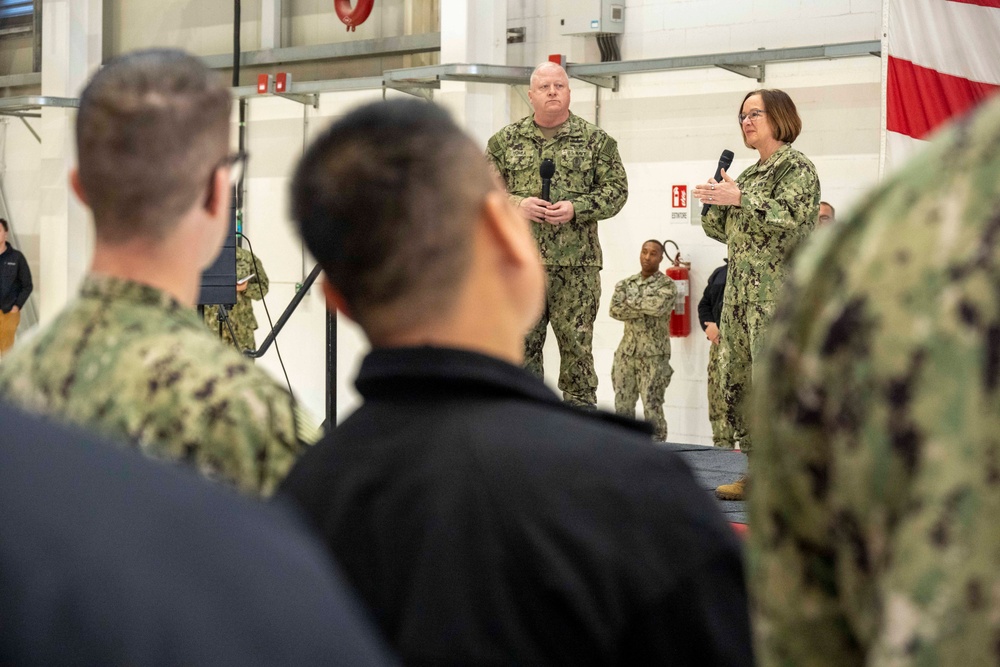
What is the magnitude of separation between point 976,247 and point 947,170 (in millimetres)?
36

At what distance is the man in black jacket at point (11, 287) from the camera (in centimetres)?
894

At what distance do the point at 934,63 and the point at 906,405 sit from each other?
14.9 feet

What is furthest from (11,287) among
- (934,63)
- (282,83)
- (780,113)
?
(934,63)

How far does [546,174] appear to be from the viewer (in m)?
4.56

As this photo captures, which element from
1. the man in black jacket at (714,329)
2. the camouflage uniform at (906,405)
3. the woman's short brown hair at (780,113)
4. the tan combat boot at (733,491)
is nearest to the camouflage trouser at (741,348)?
the tan combat boot at (733,491)

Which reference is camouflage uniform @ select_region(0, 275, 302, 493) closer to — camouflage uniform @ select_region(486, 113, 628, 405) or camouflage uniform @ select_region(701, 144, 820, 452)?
camouflage uniform @ select_region(701, 144, 820, 452)

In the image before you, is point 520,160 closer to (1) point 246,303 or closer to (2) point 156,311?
(1) point 246,303

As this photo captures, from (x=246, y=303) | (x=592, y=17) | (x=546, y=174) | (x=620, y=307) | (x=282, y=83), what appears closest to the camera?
(x=546, y=174)

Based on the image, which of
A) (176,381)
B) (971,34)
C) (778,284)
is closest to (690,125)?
(971,34)

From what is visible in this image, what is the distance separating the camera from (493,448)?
787 mm

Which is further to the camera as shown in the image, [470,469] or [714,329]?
[714,329]

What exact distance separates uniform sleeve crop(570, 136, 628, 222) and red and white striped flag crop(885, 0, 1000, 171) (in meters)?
0.99

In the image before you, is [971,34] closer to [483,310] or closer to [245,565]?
[483,310]

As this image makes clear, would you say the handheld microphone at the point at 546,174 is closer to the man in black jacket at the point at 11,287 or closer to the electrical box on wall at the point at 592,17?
the electrical box on wall at the point at 592,17
